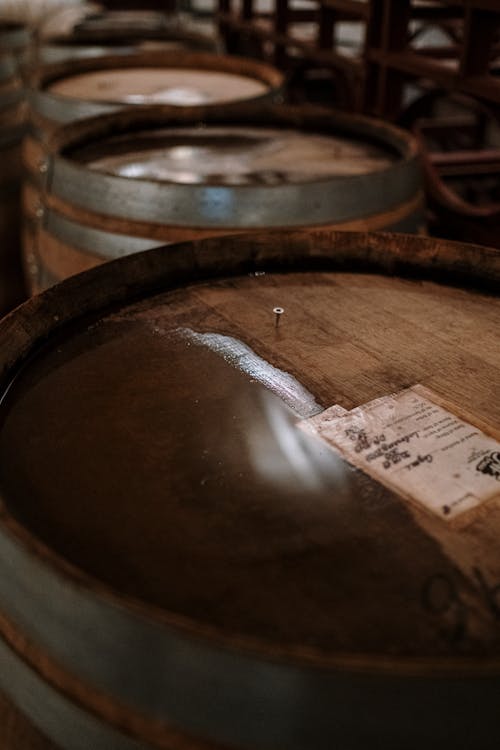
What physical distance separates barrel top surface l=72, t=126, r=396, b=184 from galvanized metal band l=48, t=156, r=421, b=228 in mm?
300

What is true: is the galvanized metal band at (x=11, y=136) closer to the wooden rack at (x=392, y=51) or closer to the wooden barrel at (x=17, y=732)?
the wooden rack at (x=392, y=51)

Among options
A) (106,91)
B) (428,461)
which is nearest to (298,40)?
(106,91)

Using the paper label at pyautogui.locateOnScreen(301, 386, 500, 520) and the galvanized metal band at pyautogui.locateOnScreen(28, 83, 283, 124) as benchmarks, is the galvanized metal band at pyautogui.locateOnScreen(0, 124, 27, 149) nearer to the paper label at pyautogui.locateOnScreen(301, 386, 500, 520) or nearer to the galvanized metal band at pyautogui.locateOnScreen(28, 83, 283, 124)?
the galvanized metal band at pyautogui.locateOnScreen(28, 83, 283, 124)

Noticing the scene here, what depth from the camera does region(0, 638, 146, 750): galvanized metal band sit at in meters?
0.93

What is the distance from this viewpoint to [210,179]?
95.3 inches

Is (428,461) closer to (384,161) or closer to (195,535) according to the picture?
(195,535)

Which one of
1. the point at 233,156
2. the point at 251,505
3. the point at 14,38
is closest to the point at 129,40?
the point at 14,38

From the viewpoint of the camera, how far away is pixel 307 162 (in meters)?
2.59

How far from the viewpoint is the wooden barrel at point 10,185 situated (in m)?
4.00

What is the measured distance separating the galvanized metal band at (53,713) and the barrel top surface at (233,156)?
1646 millimetres

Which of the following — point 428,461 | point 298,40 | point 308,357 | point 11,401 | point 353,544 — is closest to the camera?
point 353,544

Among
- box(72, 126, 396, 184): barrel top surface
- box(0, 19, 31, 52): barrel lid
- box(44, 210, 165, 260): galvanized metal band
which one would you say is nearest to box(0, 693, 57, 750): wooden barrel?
box(44, 210, 165, 260): galvanized metal band

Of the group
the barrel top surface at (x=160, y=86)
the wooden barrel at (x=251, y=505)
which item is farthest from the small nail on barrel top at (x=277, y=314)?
the barrel top surface at (x=160, y=86)

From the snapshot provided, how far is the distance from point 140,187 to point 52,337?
64 centimetres
